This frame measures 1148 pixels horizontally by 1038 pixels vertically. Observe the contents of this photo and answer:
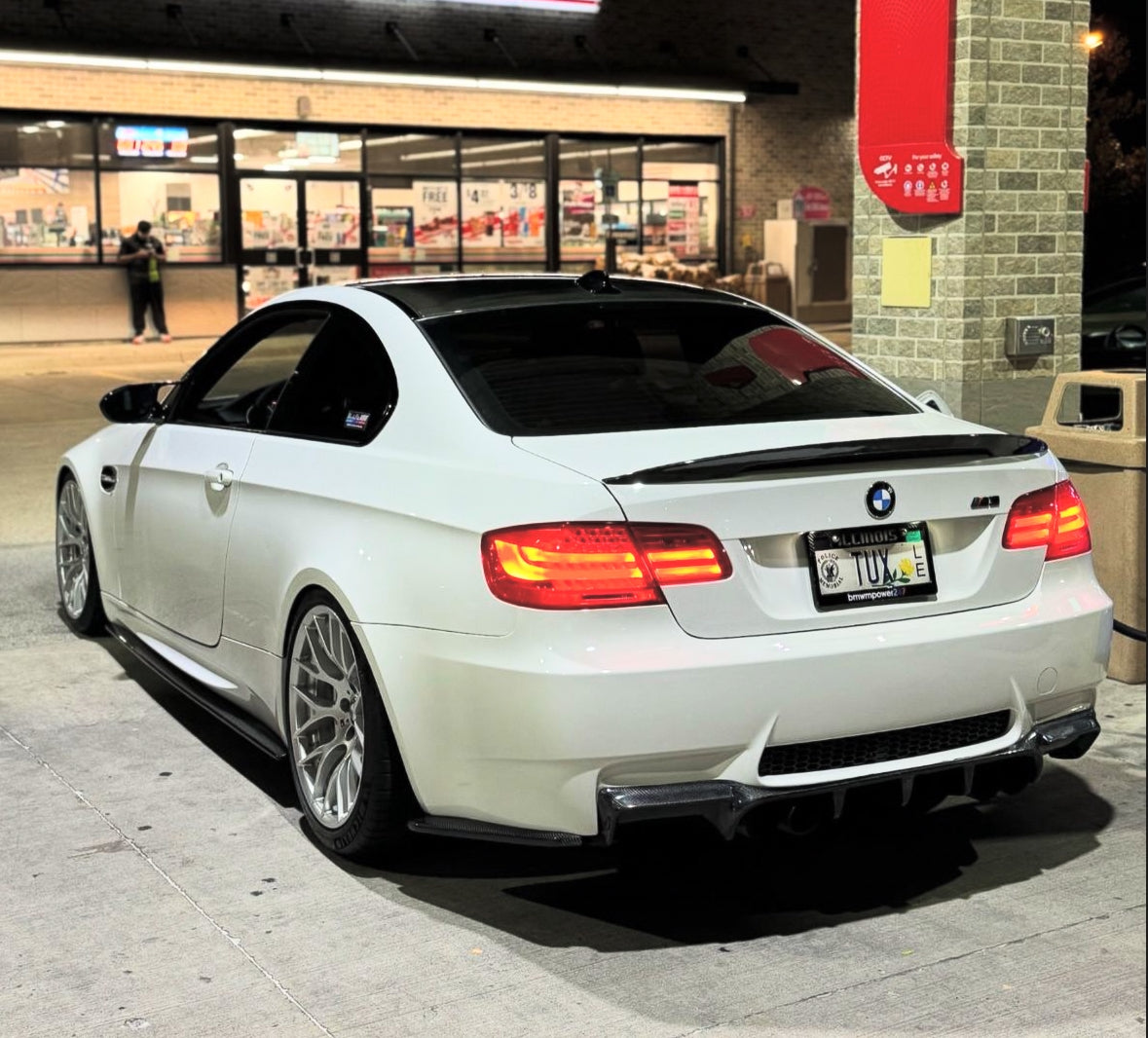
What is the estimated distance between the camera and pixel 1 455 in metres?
13.8

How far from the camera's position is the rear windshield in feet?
15.2

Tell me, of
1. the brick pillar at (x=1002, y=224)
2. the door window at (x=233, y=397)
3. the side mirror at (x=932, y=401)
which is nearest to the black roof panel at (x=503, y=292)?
the door window at (x=233, y=397)

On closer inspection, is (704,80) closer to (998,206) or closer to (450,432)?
(998,206)

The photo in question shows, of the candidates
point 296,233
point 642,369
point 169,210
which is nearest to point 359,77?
point 296,233

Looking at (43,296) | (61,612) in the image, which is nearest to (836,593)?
(61,612)

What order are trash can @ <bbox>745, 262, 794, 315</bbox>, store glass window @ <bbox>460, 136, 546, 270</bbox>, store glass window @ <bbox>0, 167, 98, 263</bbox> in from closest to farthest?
1. store glass window @ <bbox>0, 167, 98, 263</bbox>
2. store glass window @ <bbox>460, 136, 546, 270</bbox>
3. trash can @ <bbox>745, 262, 794, 315</bbox>

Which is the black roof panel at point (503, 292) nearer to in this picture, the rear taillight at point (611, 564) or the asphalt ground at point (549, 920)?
the rear taillight at point (611, 564)

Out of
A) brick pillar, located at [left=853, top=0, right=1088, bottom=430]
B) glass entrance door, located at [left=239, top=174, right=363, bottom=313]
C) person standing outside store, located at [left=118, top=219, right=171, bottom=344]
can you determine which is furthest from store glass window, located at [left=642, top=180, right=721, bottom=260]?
brick pillar, located at [left=853, top=0, right=1088, bottom=430]

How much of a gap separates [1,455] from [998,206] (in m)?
8.50

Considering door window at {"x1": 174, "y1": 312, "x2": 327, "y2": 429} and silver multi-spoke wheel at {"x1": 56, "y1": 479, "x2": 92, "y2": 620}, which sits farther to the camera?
silver multi-spoke wheel at {"x1": 56, "y1": 479, "x2": 92, "y2": 620}

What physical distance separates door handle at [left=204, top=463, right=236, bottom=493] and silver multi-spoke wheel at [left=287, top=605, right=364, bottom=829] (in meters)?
0.72

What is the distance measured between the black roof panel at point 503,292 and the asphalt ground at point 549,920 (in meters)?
1.56

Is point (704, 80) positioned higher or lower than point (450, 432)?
higher

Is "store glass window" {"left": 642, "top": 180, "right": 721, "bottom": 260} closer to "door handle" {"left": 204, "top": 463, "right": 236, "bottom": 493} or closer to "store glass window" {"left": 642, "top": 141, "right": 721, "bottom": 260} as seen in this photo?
"store glass window" {"left": 642, "top": 141, "right": 721, "bottom": 260}
